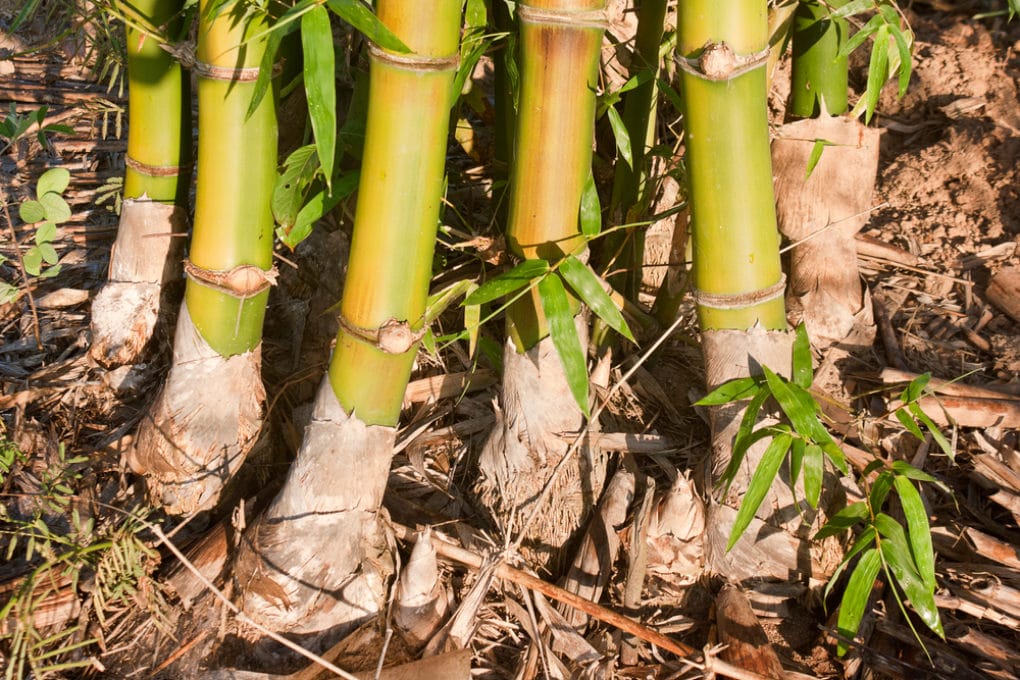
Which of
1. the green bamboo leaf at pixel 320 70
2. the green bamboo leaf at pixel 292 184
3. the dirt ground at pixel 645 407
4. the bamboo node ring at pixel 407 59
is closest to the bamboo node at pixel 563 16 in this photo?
the bamboo node ring at pixel 407 59

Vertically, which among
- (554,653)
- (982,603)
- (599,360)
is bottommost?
(554,653)

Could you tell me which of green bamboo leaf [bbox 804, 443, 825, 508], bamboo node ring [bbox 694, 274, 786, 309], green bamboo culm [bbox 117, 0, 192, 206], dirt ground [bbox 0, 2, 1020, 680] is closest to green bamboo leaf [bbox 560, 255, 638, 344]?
bamboo node ring [bbox 694, 274, 786, 309]

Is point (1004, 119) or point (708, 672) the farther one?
point (1004, 119)

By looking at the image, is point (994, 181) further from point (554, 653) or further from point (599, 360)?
point (554, 653)

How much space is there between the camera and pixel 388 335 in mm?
1041

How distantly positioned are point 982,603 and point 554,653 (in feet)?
1.79

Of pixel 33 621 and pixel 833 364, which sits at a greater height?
pixel 833 364

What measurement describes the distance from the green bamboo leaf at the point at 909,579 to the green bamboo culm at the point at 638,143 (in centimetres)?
47

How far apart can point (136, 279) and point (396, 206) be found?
594 mm

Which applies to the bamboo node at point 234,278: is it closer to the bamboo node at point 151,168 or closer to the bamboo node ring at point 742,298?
the bamboo node at point 151,168

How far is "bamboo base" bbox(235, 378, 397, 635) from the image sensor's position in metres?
1.12

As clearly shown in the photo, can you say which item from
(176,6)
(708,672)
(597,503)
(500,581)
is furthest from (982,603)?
(176,6)

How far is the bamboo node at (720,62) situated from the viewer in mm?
938

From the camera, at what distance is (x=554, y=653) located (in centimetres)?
112
